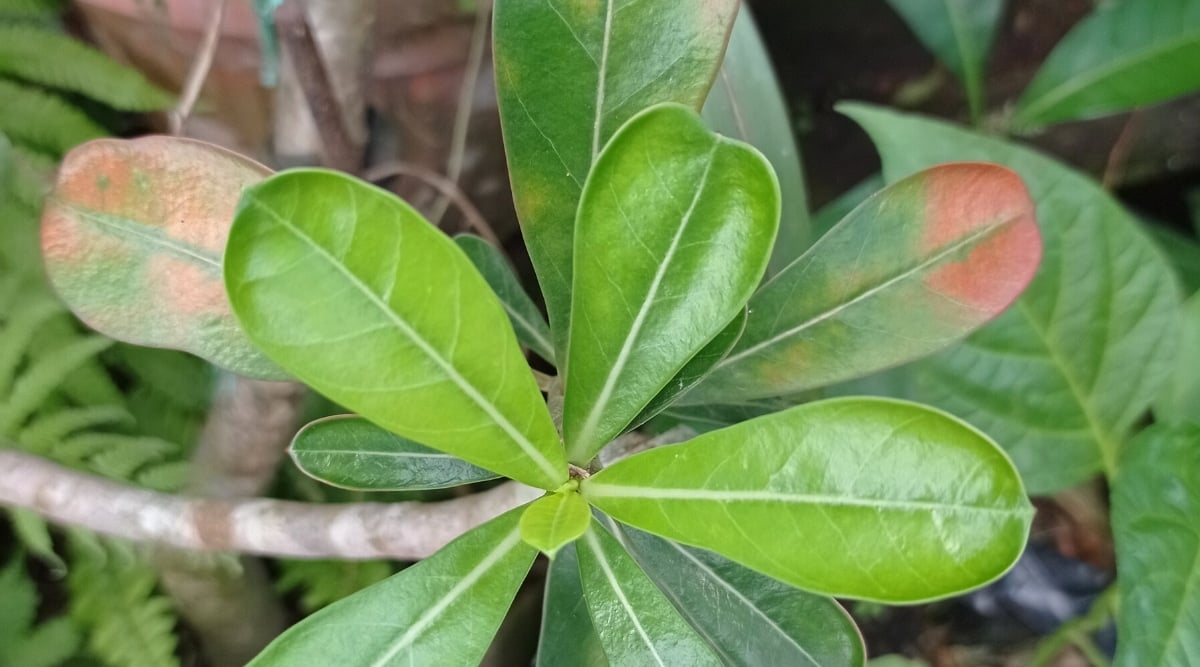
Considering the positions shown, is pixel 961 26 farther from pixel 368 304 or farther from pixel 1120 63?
pixel 368 304

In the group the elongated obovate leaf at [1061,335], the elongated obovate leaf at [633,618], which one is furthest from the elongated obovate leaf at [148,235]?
the elongated obovate leaf at [1061,335]

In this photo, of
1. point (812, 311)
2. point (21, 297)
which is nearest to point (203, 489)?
point (21, 297)

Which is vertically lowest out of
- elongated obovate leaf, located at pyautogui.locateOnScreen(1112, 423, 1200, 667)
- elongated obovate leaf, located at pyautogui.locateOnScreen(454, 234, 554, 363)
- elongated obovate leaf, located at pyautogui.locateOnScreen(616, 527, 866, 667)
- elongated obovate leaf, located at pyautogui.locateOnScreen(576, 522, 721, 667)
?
elongated obovate leaf, located at pyautogui.locateOnScreen(1112, 423, 1200, 667)

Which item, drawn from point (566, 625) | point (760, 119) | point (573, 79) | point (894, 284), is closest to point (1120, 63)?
point (760, 119)

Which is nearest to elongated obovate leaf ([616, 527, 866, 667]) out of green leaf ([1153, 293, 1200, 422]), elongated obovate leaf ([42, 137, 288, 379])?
elongated obovate leaf ([42, 137, 288, 379])

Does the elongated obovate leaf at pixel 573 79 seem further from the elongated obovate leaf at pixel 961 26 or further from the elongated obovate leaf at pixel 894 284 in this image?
the elongated obovate leaf at pixel 961 26

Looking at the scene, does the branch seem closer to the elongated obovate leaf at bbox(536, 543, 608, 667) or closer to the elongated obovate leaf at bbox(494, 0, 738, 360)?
the elongated obovate leaf at bbox(536, 543, 608, 667)

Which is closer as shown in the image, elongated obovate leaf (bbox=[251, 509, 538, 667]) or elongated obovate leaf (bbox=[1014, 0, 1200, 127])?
elongated obovate leaf (bbox=[251, 509, 538, 667])
